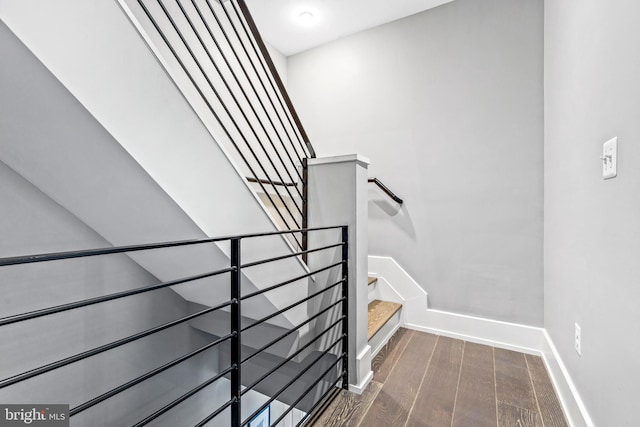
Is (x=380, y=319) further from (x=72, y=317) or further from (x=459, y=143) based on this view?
(x=72, y=317)

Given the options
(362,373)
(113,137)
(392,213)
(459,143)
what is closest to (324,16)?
(459,143)

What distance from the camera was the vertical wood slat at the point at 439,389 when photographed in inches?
58.1

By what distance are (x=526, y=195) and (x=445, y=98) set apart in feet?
3.20

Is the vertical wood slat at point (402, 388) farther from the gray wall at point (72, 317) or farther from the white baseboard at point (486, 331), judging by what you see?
the gray wall at point (72, 317)

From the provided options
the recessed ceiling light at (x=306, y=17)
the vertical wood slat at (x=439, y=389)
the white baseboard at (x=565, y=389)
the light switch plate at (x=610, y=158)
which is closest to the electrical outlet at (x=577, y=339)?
the white baseboard at (x=565, y=389)

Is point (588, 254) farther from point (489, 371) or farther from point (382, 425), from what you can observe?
point (382, 425)

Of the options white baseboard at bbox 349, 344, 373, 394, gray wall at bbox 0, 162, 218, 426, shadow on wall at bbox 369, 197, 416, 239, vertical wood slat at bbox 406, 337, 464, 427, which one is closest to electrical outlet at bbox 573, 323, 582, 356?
vertical wood slat at bbox 406, 337, 464, 427

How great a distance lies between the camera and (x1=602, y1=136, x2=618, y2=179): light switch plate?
1045mm

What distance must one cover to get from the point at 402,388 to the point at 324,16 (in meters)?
2.93

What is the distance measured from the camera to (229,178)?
1260mm

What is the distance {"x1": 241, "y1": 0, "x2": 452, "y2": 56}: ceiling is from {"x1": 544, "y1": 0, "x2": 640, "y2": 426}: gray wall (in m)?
1.17

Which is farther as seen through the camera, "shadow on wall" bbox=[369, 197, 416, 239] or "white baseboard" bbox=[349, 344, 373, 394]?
"shadow on wall" bbox=[369, 197, 416, 239]

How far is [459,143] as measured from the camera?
2.40 metres

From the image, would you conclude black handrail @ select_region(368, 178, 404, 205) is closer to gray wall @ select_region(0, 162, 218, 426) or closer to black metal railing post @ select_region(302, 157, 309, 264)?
black metal railing post @ select_region(302, 157, 309, 264)
